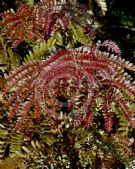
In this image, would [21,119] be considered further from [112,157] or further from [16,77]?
[112,157]

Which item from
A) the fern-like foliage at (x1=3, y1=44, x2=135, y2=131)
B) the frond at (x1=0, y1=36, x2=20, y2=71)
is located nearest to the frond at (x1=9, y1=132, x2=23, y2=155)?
the fern-like foliage at (x1=3, y1=44, x2=135, y2=131)

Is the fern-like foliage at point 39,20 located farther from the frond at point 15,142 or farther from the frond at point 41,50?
the frond at point 15,142

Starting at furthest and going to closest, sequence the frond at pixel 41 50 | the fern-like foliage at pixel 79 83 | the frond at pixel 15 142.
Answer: the frond at pixel 41 50 → the frond at pixel 15 142 → the fern-like foliage at pixel 79 83

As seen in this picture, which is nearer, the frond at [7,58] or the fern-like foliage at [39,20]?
the fern-like foliage at [39,20]

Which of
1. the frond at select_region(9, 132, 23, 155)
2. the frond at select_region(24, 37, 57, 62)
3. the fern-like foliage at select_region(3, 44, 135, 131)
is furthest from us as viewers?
the frond at select_region(24, 37, 57, 62)

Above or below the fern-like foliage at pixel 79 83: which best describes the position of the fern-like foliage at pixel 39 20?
above

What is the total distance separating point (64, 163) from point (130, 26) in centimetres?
114

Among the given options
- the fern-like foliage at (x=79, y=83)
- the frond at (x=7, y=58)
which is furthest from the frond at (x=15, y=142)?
the frond at (x=7, y=58)

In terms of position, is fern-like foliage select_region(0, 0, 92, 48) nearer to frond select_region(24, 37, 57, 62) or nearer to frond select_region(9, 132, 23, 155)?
frond select_region(24, 37, 57, 62)

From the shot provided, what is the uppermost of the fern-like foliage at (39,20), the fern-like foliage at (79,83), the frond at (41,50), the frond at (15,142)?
the fern-like foliage at (39,20)

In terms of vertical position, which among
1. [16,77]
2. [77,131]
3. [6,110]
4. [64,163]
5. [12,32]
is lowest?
[64,163]

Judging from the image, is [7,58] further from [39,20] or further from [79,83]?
[79,83]

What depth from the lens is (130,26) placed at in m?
2.63

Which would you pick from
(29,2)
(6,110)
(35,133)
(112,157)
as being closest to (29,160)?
(35,133)
